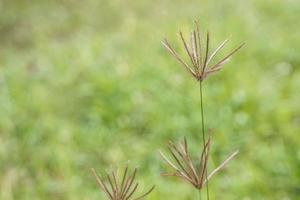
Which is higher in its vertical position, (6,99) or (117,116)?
(6,99)

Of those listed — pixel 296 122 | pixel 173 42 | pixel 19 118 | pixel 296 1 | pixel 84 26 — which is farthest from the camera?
pixel 84 26

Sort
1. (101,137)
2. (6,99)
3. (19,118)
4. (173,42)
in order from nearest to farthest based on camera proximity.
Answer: (101,137) < (19,118) < (6,99) < (173,42)

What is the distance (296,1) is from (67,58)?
267 cm

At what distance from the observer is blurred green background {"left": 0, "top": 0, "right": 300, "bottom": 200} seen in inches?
156

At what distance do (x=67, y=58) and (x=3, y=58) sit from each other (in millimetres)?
1023

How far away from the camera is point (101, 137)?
4598mm

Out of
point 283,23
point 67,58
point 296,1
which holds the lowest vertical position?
point 67,58

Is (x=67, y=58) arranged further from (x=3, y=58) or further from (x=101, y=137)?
(x=101, y=137)

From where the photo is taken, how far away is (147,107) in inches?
190

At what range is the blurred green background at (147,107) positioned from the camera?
3957 mm

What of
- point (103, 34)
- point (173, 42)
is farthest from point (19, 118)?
point (103, 34)

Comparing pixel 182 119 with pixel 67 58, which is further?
pixel 67 58

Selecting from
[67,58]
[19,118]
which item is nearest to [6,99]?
[19,118]

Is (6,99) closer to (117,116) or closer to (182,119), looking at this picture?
(117,116)
